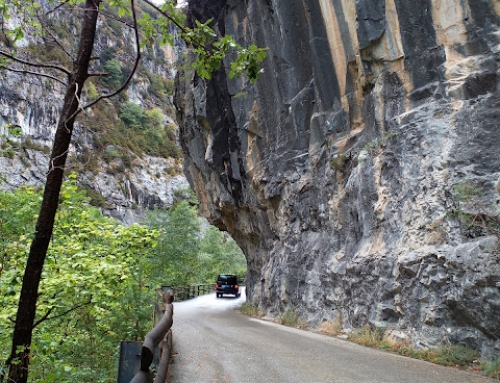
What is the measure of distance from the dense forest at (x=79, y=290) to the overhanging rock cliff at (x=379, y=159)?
5755 mm

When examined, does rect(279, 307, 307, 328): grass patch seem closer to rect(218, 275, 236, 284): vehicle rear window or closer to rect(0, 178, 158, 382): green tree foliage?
rect(0, 178, 158, 382): green tree foliage

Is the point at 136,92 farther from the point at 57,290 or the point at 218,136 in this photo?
the point at 57,290

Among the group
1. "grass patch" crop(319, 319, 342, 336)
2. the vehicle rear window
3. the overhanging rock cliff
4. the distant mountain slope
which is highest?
the distant mountain slope

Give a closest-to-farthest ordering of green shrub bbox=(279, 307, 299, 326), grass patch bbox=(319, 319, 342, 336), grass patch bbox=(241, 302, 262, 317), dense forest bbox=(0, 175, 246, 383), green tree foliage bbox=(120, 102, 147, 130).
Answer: dense forest bbox=(0, 175, 246, 383), grass patch bbox=(319, 319, 342, 336), green shrub bbox=(279, 307, 299, 326), grass patch bbox=(241, 302, 262, 317), green tree foliage bbox=(120, 102, 147, 130)

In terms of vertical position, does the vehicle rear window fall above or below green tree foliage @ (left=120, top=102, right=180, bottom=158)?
below

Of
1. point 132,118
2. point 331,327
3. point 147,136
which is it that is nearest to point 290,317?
point 331,327

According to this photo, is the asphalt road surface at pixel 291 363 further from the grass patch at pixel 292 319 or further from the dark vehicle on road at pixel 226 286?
the dark vehicle on road at pixel 226 286

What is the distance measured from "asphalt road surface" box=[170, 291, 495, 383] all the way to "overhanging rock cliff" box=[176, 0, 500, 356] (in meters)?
1.18

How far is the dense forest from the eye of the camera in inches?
221

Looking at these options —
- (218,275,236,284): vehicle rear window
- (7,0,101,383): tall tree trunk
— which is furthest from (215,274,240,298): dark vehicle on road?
(7,0,101,383): tall tree trunk

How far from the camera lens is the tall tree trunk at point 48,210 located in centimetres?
385

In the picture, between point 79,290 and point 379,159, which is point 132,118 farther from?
point 79,290

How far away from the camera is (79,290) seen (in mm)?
6148

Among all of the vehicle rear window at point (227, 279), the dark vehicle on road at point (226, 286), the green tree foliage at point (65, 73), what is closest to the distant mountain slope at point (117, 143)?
the vehicle rear window at point (227, 279)
